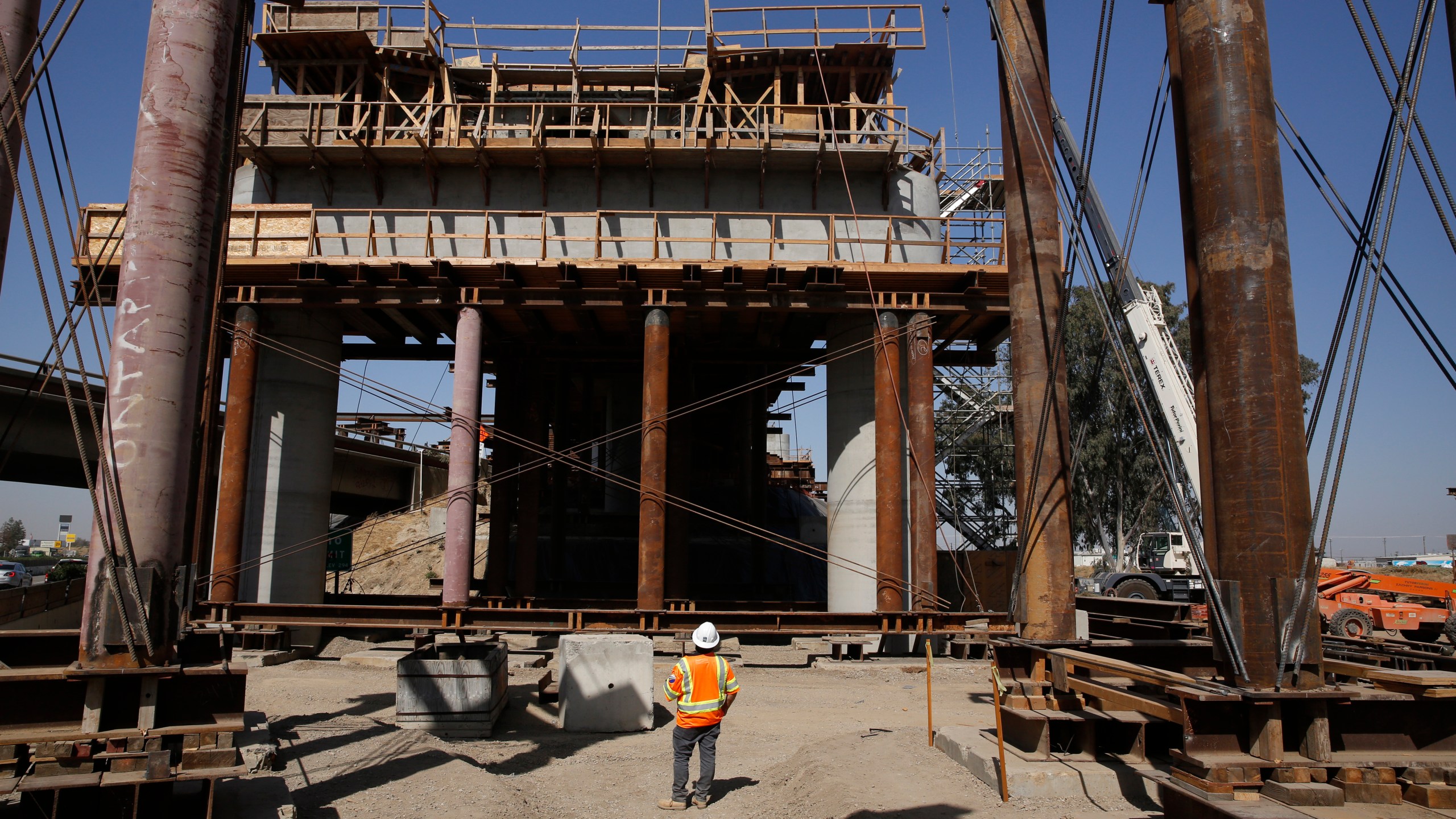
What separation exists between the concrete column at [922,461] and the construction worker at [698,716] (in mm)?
10031

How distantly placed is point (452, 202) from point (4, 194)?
1375 cm

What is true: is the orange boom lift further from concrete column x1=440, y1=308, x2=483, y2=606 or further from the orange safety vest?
concrete column x1=440, y1=308, x2=483, y2=606

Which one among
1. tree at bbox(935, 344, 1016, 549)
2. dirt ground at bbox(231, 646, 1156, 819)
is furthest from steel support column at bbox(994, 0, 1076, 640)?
tree at bbox(935, 344, 1016, 549)

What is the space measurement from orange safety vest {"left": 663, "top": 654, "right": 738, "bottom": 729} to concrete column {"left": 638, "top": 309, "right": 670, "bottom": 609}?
28.9 ft

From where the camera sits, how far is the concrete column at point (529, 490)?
21.7 metres

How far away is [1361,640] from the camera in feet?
35.7

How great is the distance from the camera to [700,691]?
7582 mm

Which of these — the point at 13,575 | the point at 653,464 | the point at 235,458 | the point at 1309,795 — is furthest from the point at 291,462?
the point at 13,575

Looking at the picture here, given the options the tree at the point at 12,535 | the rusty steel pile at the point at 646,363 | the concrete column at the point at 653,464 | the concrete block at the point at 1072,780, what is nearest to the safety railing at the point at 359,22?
the rusty steel pile at the point at 646,363

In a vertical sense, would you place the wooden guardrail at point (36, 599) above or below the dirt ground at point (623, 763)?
above

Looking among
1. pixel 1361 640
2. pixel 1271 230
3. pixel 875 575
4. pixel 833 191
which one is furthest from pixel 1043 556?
pixel 833 191

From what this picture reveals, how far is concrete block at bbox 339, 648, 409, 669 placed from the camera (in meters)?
16.4

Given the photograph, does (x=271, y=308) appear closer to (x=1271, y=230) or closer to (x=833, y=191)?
(x=833, y=191)

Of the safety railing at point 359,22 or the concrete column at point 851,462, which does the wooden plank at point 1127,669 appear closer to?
the concrete column at point 851,462
